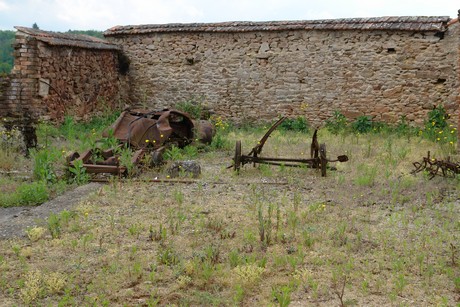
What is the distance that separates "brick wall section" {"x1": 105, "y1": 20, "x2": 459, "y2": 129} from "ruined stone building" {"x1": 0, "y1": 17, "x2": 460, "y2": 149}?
0.08ft

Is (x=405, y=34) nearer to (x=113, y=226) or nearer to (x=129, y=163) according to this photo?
(x=129, y=163)

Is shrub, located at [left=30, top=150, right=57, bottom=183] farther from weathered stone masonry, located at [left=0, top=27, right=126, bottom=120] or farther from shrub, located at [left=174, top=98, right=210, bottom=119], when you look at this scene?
shrub, located at [left=174, top=98, right=210, bottom=119]

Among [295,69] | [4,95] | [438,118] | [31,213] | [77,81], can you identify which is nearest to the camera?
[31,213]

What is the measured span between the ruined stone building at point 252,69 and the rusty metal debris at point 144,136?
3.11 m

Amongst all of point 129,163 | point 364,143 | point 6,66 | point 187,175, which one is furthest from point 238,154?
point 6,66

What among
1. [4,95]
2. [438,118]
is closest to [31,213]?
[4,95]

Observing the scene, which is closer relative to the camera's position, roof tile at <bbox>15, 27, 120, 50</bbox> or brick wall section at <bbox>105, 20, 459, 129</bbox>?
roof tile at <bbox>15, 27, 120, 50</bbox>

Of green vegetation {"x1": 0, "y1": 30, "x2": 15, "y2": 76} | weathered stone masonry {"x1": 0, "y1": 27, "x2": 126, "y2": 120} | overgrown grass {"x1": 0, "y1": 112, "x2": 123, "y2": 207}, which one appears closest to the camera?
overgrown grass {"x1": 0, "y1": 112, "x2": 123, "y2": 207}

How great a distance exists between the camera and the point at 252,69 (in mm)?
15234

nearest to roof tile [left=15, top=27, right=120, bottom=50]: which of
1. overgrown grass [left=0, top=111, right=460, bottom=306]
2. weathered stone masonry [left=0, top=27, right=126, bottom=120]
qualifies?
weathered stone masonry [left=0, top=27, right=126, bottom=120]

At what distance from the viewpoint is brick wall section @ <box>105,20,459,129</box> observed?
1359 centimetres

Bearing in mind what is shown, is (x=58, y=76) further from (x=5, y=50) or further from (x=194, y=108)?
(x=5, y=50)

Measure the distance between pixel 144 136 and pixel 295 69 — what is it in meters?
6.10

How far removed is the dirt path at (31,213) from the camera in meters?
6.20
